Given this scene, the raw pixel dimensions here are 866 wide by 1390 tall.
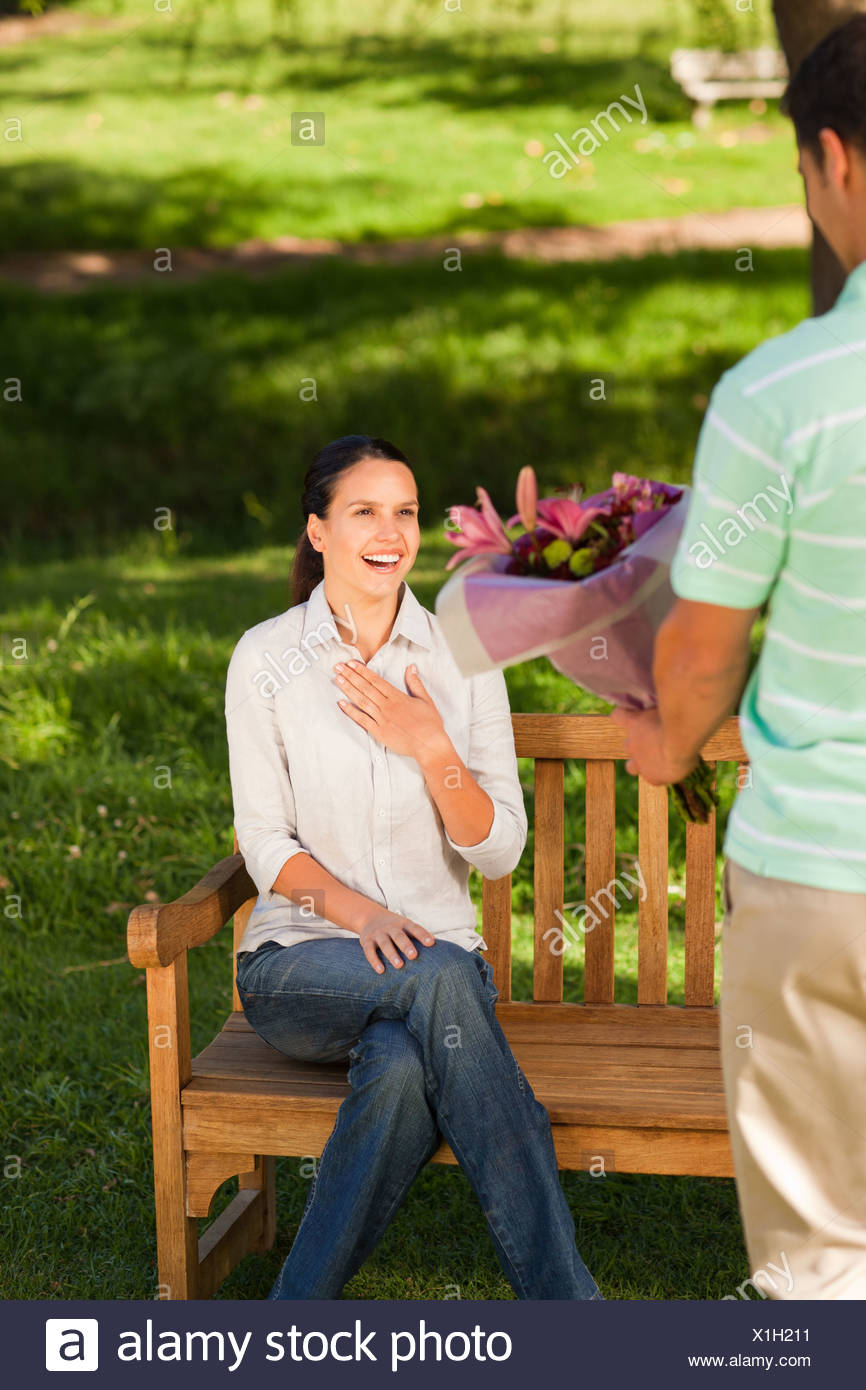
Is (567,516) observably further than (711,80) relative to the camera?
No

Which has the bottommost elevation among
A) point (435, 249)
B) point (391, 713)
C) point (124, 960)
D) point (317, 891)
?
point (124, 960)

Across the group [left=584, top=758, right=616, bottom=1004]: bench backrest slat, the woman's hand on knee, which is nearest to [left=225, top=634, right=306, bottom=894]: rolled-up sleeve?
the woman's hand on knee

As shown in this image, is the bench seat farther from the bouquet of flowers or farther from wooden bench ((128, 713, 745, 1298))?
the bouquet of flowers

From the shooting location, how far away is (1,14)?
20.7 m

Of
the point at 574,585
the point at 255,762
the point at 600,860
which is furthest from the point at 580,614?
the point at 600,860

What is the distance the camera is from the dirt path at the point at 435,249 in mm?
12586

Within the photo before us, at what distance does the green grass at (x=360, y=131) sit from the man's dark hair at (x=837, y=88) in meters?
10.4

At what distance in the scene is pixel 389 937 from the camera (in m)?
2.72

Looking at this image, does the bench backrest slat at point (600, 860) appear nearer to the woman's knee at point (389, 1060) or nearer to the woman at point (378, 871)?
the woman at point (378, 871)

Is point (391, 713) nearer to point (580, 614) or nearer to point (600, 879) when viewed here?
point (600, 879)

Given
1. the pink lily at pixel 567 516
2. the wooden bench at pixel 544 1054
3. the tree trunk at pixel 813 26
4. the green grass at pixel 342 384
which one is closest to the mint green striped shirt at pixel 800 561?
the pink lily at pixel 567 516

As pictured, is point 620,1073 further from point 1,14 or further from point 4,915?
point 1,14

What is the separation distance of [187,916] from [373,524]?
2.73ft

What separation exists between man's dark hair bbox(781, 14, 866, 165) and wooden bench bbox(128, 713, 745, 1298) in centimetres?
160
